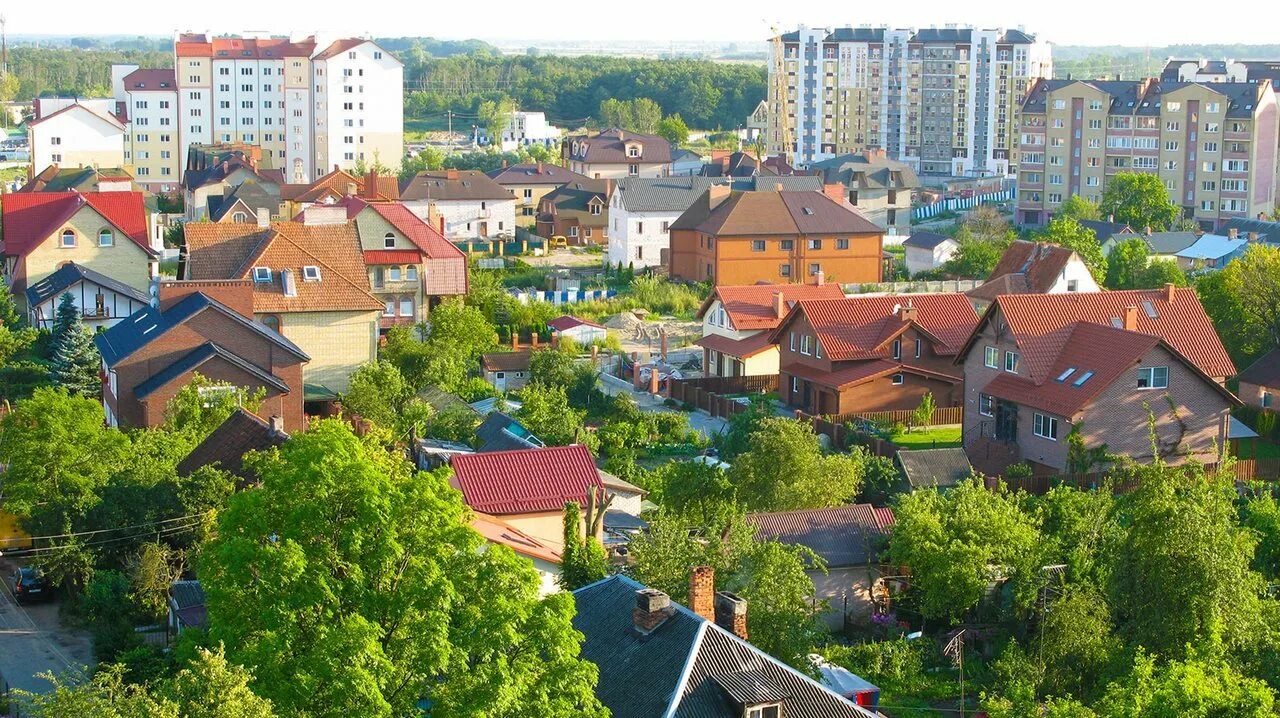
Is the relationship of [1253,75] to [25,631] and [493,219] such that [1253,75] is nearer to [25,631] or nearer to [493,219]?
[493,219]

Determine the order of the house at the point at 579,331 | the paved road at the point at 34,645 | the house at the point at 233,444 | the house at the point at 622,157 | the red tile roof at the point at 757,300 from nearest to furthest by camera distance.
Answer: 1. the paved road at the point at 34,645
2. the house at the point at 233,444
3. the red tile roof at the point at 757,300
4. the house at the point at 579,331
5. the house at the point at 622,157

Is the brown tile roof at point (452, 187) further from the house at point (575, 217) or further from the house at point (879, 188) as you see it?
the house at point (879, 188)

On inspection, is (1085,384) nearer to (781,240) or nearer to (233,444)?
(233,444)

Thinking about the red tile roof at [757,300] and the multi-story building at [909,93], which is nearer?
the red tile roof at [757,300]

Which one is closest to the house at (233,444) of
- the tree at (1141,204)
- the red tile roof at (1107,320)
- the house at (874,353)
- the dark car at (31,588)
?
the dark car at (31,588)

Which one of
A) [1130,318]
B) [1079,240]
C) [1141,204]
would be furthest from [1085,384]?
[1141,204]

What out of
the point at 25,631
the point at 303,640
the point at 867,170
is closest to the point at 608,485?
the point at 25,631

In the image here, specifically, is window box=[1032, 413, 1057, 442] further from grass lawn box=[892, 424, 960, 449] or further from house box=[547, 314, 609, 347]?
house box=[547, 314, 609, 347]

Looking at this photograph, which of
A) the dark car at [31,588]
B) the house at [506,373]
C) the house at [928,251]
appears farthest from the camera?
the house at [928,251]
